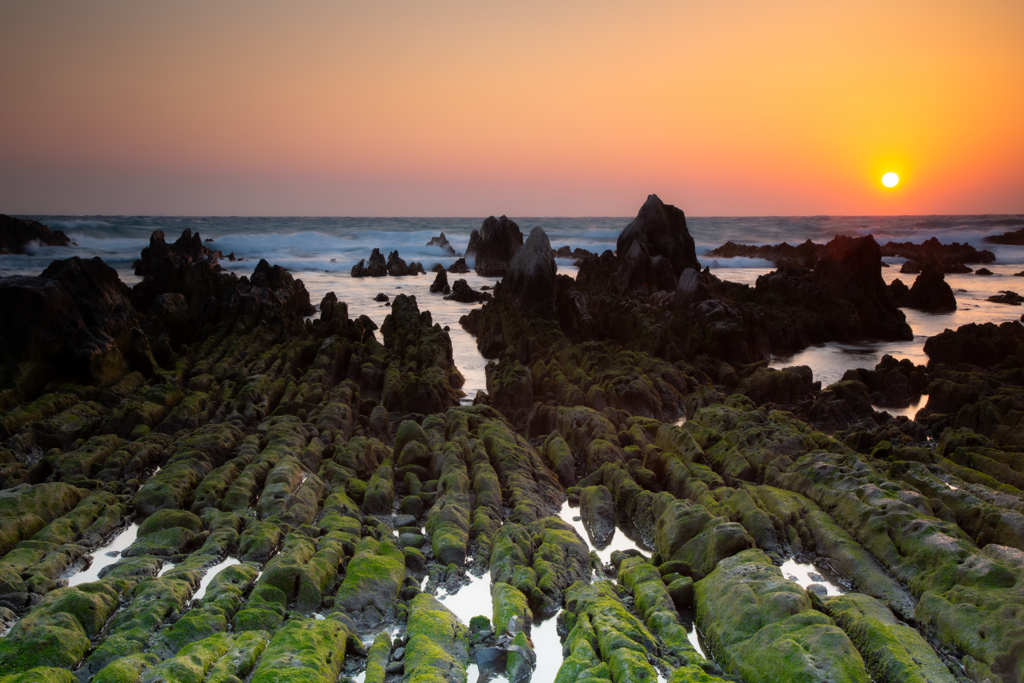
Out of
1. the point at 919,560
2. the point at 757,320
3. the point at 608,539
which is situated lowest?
the point at 608,539

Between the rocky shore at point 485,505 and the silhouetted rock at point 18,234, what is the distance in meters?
44.8

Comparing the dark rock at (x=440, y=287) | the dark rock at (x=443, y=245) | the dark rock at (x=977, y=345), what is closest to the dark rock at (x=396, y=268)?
the dark rock at (x=440, y=287)

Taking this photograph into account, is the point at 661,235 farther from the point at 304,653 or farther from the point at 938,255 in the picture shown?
the point at 938,255

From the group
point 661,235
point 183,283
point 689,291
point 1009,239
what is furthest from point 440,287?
point 1009,239

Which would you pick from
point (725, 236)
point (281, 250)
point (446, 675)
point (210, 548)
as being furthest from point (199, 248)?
point (725, 236)

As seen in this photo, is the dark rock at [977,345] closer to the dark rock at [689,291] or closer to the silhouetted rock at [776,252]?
the dark rock at [689,291]

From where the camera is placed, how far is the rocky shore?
7496 mm

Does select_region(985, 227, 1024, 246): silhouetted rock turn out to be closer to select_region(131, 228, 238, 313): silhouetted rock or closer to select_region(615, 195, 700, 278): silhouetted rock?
select_region(615, 195, 700, 278): silhouetted rock

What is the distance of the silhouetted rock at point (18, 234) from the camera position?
55.1 m

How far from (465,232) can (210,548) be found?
133037mm

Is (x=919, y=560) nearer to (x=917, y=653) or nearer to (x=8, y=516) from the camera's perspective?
(x=917, y=653)

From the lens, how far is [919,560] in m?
9.27

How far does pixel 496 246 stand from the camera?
6047cm

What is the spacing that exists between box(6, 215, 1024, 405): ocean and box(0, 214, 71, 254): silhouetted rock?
1047mm
